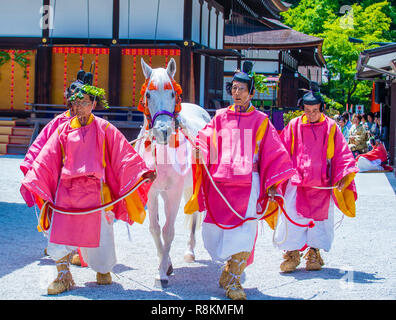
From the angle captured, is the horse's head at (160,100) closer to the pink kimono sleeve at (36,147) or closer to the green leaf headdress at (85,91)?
the green leaf headdress at (85,91)

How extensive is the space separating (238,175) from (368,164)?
12335 mm

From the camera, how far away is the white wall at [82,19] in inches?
682

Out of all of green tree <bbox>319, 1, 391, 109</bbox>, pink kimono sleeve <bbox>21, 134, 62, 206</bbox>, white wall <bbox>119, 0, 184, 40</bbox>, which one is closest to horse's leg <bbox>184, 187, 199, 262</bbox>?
pink kimono sleeve <bbox>21, 134, 62, 206</bbox>

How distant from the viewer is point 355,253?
6816 millimetres

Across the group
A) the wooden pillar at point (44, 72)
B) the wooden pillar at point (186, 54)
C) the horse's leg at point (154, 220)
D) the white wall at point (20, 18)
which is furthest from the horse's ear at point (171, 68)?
the white wall at point (20, 18)

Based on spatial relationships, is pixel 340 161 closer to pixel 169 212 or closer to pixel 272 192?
pixel 272 192

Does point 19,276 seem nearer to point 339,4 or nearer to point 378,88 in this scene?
point 378,88

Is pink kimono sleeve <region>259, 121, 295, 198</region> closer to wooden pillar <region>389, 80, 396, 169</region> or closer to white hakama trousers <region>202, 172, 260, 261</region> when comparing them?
white hakama trousers <region>202, 172, 260, 261</region>

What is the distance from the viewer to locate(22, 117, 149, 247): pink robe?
493cm

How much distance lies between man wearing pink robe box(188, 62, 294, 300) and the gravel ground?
1.33 ft

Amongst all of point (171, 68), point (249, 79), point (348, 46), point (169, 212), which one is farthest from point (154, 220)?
point (348, 46)

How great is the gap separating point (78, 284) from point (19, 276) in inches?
23.2
